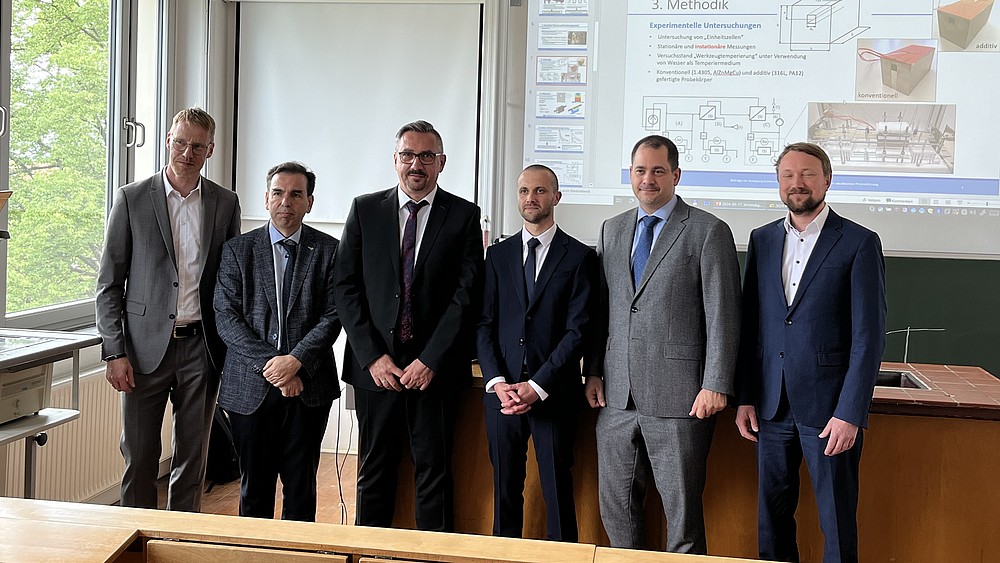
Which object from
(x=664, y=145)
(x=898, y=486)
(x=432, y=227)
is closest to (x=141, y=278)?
(x=432, y=227)

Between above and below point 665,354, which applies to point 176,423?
below

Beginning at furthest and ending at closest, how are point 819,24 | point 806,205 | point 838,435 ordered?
point 819,24 → point 806,205 → point 838,435

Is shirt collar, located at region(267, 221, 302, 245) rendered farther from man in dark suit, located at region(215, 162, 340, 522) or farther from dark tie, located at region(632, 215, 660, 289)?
dark tie, located at region(632, 215, 660, 289)

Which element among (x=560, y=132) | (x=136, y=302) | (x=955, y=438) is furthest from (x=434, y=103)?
(x=955, y=438)

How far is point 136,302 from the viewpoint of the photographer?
3.27m

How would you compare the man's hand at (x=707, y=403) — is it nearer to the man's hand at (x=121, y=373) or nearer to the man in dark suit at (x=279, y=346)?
the man in dark suit at (x=279, y=346)

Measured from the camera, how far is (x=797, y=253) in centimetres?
286

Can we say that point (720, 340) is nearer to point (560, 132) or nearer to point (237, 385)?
point (237, 385)

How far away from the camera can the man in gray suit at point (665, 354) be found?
2.87 meters

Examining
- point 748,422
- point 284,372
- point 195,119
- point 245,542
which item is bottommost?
point 245,542

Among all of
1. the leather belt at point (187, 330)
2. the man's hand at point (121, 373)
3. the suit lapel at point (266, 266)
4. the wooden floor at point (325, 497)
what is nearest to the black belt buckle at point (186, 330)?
the leather belt at point (187, 330)

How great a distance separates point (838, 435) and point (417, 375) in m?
1.34

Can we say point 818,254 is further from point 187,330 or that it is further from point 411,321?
point 187,330

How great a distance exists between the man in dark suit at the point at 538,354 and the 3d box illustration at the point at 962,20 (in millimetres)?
2487
